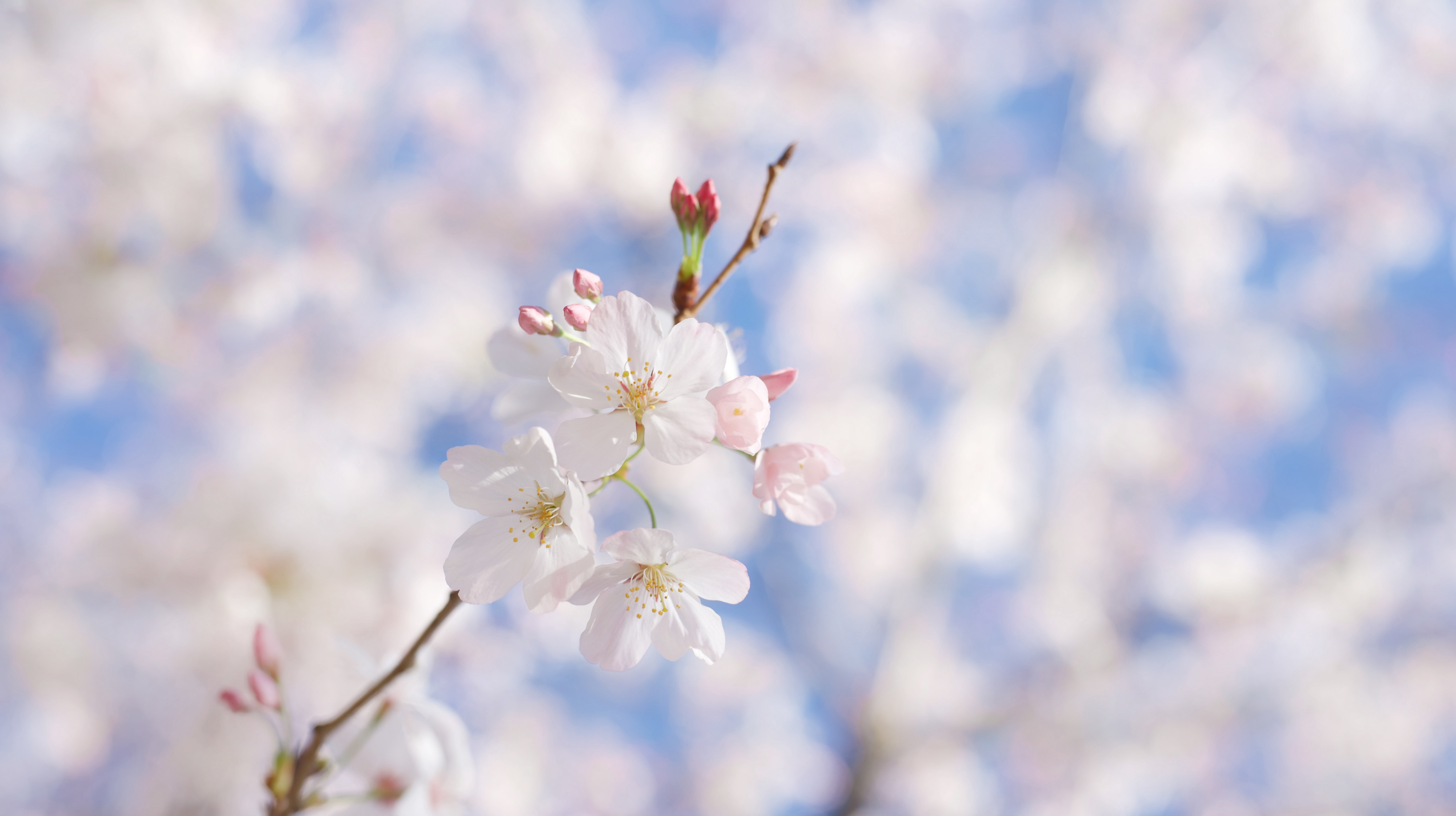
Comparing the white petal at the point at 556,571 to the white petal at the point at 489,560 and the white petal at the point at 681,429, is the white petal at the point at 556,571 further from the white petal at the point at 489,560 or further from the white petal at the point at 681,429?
the white petal at the point at 681,429

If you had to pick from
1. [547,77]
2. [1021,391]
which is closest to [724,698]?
[1021,391]

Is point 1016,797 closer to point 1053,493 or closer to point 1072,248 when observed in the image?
point 1053,493

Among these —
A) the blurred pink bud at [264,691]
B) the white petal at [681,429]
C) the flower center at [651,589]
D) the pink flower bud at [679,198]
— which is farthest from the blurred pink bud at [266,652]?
the pink flower bud at [679,198]

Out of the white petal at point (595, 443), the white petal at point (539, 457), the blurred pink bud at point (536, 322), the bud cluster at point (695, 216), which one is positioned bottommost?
the white petal at point (539, 457)

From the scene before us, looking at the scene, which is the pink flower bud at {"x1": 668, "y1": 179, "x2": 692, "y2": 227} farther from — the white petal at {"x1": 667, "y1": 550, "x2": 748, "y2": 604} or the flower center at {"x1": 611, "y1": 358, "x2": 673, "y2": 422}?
the white petal at {"x1": 667, "y1": 550, "x2": 748, "y2": 604}

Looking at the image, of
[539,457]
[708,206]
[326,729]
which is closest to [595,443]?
[539,457]
